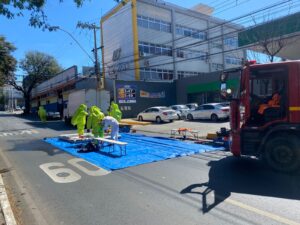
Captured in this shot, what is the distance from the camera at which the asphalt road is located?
4.52 metres

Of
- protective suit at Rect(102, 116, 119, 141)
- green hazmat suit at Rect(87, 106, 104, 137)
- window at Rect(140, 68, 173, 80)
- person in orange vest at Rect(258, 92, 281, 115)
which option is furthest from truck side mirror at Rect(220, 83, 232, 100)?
window at Rect(140, 68, 173, 80)

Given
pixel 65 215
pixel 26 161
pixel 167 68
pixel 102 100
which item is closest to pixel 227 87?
pixel 65 215

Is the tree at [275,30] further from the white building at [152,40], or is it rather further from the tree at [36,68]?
the tree at [36,68]

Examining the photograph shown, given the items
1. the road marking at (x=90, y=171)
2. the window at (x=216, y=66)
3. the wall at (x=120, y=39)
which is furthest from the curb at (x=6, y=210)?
the window at (x=216, y=66)

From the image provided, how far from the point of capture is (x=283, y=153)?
6859 millimetres

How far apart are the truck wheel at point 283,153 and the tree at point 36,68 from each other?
58.4 m

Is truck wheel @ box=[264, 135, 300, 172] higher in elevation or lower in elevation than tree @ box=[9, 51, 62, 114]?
lower

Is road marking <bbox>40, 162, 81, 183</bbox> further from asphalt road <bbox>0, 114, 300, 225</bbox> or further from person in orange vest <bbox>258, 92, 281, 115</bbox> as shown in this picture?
person in orange vest <bbox>258, 92, 281, 115</bbox>

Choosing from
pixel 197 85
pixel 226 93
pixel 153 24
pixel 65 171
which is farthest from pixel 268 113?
pixel 153 24

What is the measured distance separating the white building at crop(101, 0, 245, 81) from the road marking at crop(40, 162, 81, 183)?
29207 mm

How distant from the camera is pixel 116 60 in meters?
43.3

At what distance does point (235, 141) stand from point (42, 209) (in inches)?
202

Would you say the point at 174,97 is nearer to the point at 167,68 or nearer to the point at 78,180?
the point at 167,68

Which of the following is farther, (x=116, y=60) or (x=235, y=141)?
(x=116, y=60)
